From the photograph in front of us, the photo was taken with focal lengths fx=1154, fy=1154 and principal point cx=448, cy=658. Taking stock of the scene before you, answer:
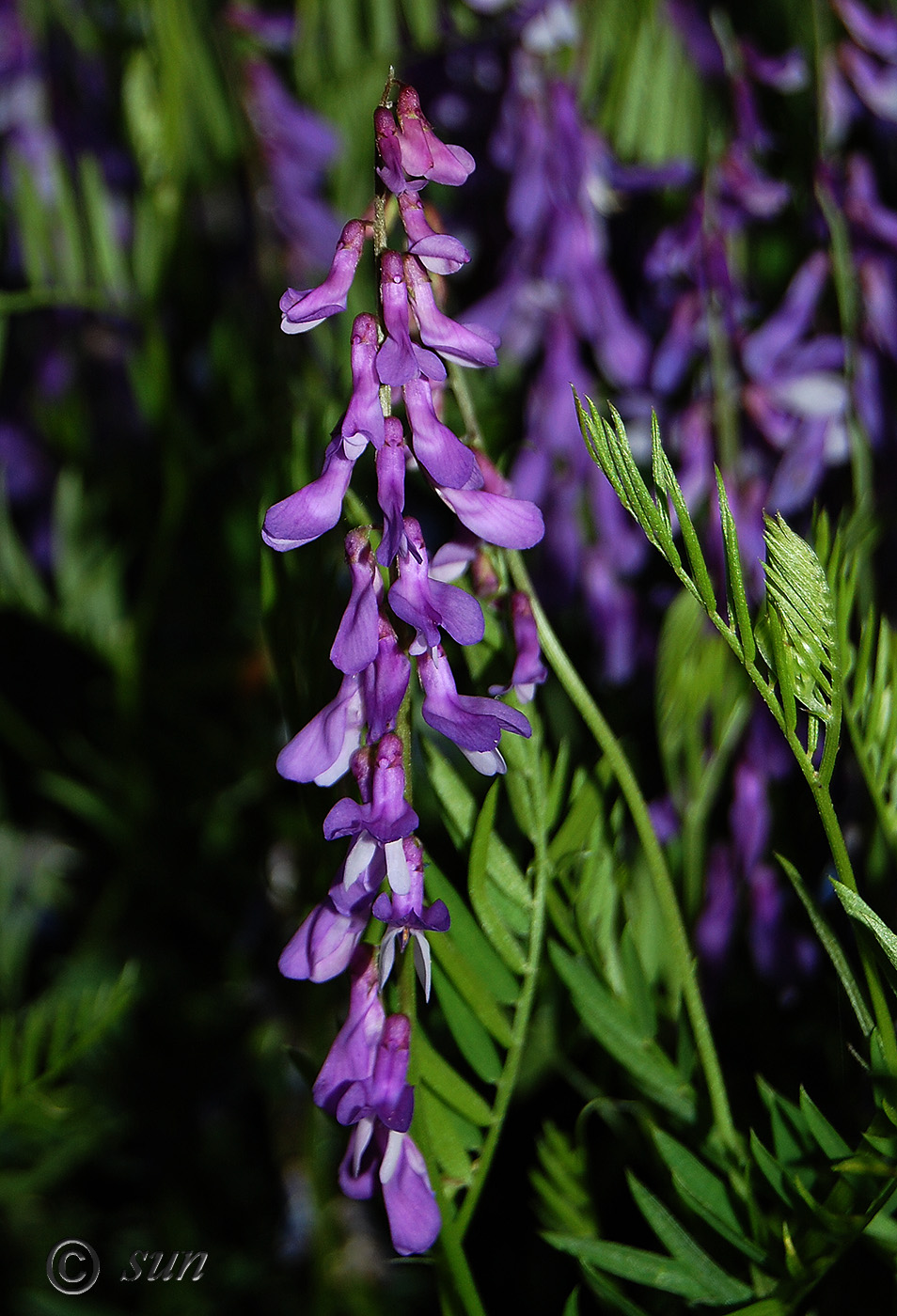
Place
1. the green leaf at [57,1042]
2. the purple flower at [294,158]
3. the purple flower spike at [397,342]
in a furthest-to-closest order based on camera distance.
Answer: the purple flower at [294,158] → the green leaf at [57,1042] → the purple flower spike at [397,342]

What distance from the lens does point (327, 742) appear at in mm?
280

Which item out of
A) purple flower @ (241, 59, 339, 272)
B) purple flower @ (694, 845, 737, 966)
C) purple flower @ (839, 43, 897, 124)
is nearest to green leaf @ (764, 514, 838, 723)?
purple flower @ (694, 845, 737, 966)

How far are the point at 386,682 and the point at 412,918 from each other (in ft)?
0.19

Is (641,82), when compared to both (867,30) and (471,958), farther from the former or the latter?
(471,958)

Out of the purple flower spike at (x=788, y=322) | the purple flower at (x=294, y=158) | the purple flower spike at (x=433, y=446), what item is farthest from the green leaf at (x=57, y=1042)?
the purple flower at (x=294, y=158)

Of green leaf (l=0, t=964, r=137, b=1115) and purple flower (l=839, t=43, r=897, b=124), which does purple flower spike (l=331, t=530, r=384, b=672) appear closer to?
green leaf (l=0, t=964, r=137, b=1115)

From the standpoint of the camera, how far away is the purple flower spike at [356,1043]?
0.96ft

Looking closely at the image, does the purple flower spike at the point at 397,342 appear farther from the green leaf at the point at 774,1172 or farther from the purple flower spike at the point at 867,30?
the purple flower spike at the point at 867,30

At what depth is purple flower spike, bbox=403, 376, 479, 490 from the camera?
27cm

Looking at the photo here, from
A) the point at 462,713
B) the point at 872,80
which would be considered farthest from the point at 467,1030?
the point at 872,80

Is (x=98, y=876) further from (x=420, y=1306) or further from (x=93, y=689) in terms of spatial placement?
(x=420, y=1306)

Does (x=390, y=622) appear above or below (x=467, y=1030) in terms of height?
above

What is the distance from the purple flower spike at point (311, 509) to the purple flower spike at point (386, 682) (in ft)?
0.09

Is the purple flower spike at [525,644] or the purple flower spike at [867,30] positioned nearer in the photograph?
the purple flower spike at [525,644]
